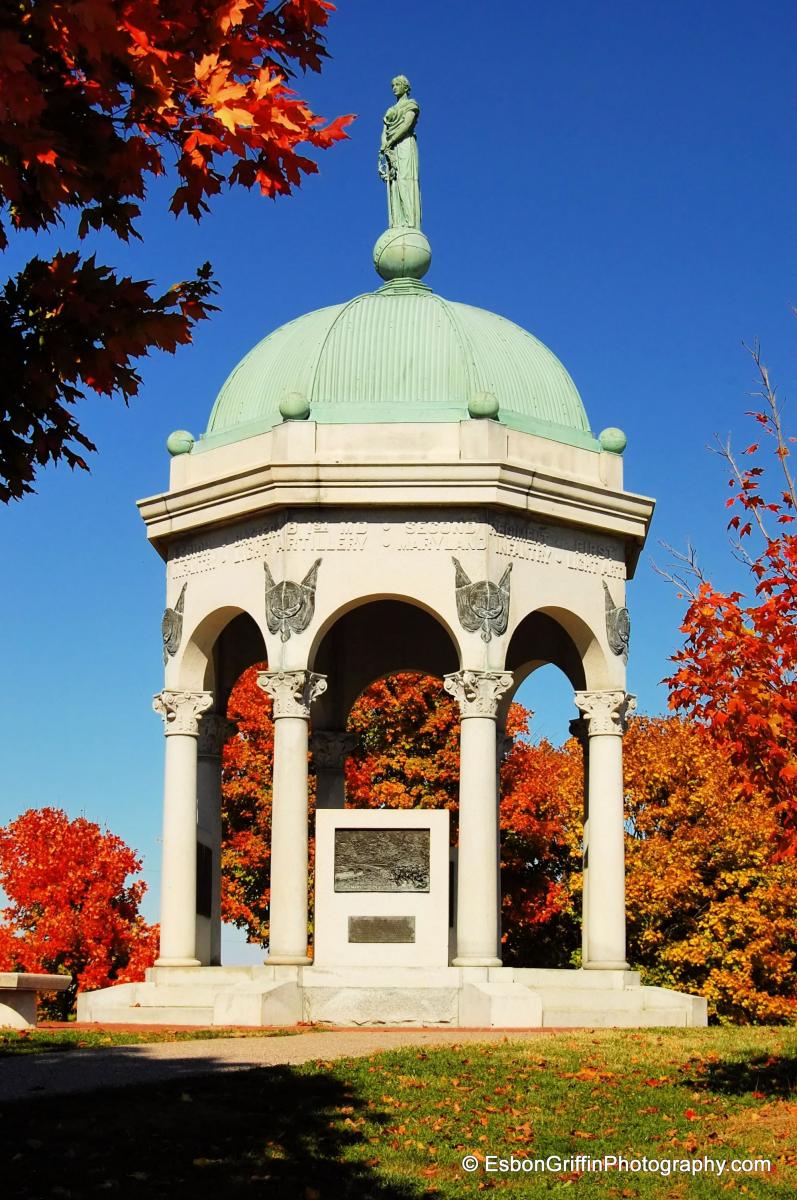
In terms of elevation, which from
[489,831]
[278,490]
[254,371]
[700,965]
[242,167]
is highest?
[254,371]

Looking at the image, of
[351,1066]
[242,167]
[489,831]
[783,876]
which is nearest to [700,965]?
[783,876]

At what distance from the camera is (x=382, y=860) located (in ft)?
95.7

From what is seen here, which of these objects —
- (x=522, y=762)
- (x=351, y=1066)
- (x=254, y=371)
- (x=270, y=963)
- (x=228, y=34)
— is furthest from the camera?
(x=522, y=762)

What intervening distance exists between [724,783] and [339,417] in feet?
78.0

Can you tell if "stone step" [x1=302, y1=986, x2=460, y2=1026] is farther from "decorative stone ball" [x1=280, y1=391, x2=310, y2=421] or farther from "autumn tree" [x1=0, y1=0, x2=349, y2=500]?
→ "autumn tree" [x1=0, y1=0, x2=349, y2=500]

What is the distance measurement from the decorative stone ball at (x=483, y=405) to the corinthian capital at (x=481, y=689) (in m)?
4.63

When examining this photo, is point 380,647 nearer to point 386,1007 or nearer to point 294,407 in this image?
point 294,407

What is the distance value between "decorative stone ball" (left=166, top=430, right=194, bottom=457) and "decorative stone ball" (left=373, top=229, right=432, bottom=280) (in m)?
5.59

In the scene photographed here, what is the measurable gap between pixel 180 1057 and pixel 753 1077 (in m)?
6.94

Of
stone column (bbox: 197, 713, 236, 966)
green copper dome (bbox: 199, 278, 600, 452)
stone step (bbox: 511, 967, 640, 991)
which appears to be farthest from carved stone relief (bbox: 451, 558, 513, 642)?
stone column (bbox: 197, 713, 236, 966)

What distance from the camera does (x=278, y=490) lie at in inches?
1188

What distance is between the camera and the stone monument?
2894 cm

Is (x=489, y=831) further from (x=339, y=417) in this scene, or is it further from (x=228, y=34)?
(x=228, y=34)

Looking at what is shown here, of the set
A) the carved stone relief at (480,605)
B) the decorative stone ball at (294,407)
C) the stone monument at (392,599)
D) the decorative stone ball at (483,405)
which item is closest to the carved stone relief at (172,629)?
Result: the stone monument at (392,599)
